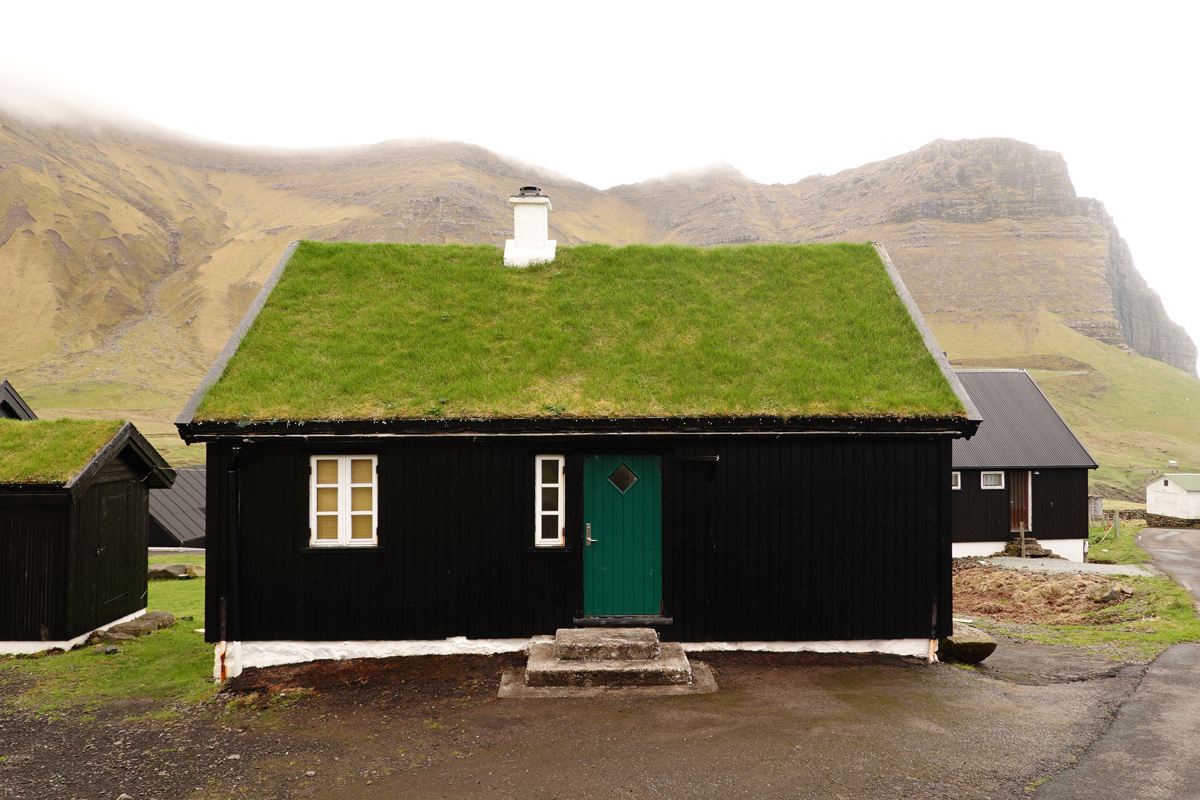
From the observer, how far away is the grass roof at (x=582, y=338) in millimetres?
9742

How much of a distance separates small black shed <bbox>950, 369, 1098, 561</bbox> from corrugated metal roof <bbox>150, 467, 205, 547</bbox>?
28.0 metres

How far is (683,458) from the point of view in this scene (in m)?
9.88

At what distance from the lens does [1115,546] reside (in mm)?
27828

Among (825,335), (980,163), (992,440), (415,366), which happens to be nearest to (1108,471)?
(992,440)

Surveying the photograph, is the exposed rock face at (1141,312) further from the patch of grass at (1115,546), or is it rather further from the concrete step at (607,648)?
the concrete step at (607,648)

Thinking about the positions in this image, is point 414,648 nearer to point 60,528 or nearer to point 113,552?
point 60,528

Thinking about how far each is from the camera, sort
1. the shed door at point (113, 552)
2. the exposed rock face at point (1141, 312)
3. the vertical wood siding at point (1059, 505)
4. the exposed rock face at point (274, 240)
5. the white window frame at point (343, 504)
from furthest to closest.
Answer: the exposed rock face at point (1141, 312) < the exposed rock face at point (274, 240) < the vertical wood siding at point (1059, 505) < the shed door at point (113, 552) < the white window frame at point (343, 504)

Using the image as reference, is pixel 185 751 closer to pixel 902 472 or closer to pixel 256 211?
pixel 902 472

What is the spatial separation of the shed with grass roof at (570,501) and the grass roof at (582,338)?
0.06 meters

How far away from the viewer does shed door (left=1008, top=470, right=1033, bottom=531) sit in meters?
26.3

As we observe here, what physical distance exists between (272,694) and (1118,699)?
35.1 feet

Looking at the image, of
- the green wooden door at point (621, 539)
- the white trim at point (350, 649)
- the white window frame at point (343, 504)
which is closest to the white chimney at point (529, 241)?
the green wooden door at point (621, 539)

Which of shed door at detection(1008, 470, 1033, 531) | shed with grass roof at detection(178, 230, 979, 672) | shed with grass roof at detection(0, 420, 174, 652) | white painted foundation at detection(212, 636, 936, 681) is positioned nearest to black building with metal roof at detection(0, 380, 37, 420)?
shed with grass roof at detection(0, 420, 174, 652)

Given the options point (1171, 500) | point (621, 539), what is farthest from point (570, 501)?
point (1171, 500)
